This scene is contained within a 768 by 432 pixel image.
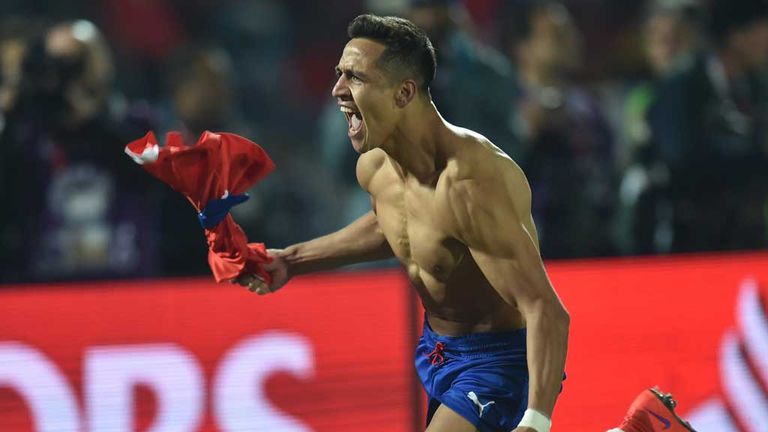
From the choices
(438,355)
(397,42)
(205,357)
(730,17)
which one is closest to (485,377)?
(438,355)

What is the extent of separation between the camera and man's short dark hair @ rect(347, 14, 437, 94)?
3.71 metres

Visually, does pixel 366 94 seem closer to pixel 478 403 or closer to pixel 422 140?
pixel 422 140

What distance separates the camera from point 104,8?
8062 millimetres

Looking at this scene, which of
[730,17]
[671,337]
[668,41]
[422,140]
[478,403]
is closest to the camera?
[422,140]

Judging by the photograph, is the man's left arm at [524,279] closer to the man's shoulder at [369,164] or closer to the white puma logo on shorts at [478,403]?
the white puma logo on shorts at [478,403]

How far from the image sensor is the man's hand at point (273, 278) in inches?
161

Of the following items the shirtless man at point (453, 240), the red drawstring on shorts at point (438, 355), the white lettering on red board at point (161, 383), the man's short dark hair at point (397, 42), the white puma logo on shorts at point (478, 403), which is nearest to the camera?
the shirtless man at point (453, 240)

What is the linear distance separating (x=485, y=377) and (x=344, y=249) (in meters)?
0.70

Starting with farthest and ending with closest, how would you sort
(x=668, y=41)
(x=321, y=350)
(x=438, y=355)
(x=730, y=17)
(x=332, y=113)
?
1. (x=730, y=17)
2. (x=668, y=41)
3. (x=332, y=113)
4. (x=321, y=350)
5. (x=438, y=355)

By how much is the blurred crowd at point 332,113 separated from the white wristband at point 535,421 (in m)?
3.54

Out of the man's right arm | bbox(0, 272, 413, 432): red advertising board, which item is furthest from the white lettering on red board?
the man's right arm

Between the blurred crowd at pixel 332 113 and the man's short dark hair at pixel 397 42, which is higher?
the man's short dark hair at pixel 397 42

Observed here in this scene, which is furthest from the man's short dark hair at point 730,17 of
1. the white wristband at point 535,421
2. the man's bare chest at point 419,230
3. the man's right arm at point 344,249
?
the white wristband at point 535,421

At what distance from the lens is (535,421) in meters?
3.49
